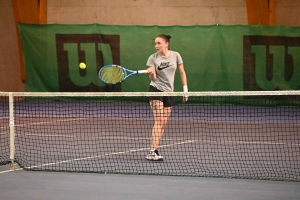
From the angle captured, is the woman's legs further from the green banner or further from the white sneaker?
the green banner

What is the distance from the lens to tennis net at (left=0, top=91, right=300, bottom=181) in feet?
21.5

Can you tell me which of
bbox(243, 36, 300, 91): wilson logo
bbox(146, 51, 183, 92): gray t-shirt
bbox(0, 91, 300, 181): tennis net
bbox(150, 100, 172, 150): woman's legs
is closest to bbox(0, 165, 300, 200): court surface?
bbox(0, 91, 300, 181): tennis net

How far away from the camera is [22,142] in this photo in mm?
8766

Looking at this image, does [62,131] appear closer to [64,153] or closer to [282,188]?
[64,153]

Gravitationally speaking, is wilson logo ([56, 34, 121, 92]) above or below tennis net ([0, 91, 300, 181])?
above

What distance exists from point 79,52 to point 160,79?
9029 mm

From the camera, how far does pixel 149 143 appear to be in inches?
342

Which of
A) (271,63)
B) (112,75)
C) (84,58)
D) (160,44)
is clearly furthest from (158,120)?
(84,58)

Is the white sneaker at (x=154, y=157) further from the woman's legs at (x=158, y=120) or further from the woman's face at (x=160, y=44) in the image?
the woman's face at (x=160, y=44)

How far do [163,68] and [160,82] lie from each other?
0.20 meters

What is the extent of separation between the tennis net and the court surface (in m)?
0.29

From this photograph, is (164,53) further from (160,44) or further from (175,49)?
(175,49)

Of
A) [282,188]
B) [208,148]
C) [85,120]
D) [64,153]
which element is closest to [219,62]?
[85,120]

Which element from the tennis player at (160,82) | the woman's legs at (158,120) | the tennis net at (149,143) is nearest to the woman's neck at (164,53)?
the tennis player at (160,82)
